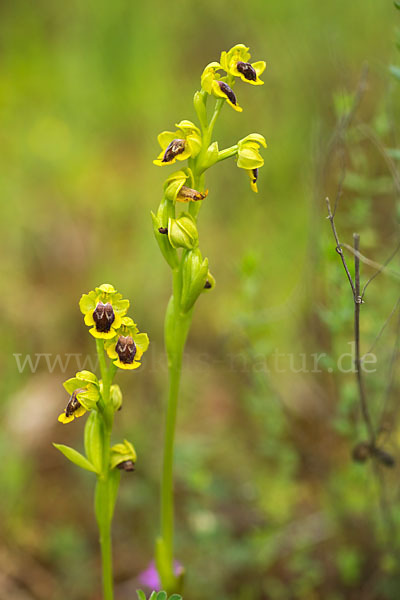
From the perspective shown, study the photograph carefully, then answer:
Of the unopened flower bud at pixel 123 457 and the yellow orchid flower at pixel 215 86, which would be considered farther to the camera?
the unopened flower bud at pixel 123 457

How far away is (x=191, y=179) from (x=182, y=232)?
131mm

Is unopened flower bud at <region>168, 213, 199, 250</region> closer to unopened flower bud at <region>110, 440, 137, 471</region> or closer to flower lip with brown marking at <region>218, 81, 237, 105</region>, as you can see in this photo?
flower lip with brown marking at <region>218, 81, 237, 105</region>

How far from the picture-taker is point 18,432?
8.92ft

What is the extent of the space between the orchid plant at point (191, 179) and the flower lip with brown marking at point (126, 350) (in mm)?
182

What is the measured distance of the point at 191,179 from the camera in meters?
1.36

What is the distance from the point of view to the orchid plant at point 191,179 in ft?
4.33

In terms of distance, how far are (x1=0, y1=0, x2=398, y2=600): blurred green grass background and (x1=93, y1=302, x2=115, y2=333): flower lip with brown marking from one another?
0.69 meters

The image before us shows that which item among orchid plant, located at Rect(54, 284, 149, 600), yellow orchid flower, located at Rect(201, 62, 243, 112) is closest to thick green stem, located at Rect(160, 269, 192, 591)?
orchid plant, located at Rect(54, 284, 149, 600)

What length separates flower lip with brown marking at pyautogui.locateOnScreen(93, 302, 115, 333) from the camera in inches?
51.0

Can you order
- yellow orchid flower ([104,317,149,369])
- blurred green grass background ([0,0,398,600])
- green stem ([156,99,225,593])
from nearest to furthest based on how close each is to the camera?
1. yellow orchid flower ([104,317,149,369])
2. green stem ([156,99,225,593])
3. blurred green grass background ([0,0,398,600])

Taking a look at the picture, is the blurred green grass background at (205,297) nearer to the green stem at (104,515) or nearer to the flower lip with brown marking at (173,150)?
the flower lip with brown marking at (173,150)

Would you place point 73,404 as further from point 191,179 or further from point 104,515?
point 191,179

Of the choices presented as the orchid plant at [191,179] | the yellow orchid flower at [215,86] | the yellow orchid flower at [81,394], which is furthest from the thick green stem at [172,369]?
the yellow orchid flower at [215,86]

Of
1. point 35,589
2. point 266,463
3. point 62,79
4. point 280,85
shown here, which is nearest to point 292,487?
point 266,463
